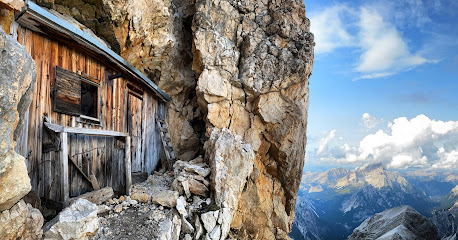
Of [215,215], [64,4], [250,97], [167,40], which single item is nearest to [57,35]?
[64,4]

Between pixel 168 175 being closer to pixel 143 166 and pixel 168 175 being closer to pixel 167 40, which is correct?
pixel 143 166

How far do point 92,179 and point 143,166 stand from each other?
3.86m

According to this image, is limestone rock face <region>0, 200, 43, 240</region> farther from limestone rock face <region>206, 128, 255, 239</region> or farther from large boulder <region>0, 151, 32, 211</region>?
limestone rock face <region>206, 128, 255, 239</region>

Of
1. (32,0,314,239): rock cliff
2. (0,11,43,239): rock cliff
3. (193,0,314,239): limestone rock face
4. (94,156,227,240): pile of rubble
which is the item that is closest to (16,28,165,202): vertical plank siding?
(0,11,43,239): rock cliff

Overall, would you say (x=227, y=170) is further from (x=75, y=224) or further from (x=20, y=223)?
(x=20, y=223)

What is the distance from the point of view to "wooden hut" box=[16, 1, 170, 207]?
23.7 feet

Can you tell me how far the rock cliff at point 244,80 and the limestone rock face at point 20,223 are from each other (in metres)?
9.56

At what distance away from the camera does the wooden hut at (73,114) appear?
7230mm

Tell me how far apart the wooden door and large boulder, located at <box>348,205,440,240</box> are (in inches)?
886

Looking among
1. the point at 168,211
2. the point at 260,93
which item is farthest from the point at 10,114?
the point at 260,93

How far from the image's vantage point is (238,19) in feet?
57.6

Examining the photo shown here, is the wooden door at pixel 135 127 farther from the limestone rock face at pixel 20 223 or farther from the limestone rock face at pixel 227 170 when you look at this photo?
the limestone rock face at pixel 20 223

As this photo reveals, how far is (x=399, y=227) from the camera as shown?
23.3 metres

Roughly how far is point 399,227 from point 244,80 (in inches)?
862
